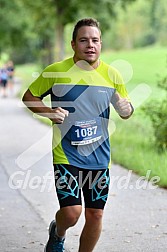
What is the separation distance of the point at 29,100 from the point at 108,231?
2.21m

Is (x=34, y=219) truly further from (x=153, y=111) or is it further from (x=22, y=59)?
(x=22, y=59)

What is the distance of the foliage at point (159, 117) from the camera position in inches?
500

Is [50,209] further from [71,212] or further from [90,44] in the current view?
[90,44]

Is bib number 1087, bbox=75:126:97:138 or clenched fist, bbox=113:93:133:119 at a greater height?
clenched fist, bbox=113:93:133:119

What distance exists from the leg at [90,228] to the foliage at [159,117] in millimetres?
7306

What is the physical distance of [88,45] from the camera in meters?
5.20

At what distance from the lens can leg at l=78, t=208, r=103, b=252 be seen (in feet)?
17.5

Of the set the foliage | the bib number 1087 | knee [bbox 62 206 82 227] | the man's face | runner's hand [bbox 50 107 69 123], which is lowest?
the foliage

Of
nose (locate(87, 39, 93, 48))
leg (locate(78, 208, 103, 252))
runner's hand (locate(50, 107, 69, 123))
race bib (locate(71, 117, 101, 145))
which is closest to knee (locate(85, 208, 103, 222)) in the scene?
leg (locate(78, 208, 103, 252))

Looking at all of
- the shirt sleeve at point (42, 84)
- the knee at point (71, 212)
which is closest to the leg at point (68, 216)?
the knee at point (71, 212)

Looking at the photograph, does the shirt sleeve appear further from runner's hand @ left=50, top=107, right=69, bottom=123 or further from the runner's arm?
runner's hand @ left=50, top=107, right=69, bottom=123

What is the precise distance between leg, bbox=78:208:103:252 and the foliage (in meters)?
7.31

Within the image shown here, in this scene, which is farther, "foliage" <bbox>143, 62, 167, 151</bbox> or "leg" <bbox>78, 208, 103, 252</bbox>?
"foliage" <bbox>143, 62, 167, 151</bbox>

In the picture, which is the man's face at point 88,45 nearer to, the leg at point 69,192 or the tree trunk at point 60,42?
the leg at point 69,192
